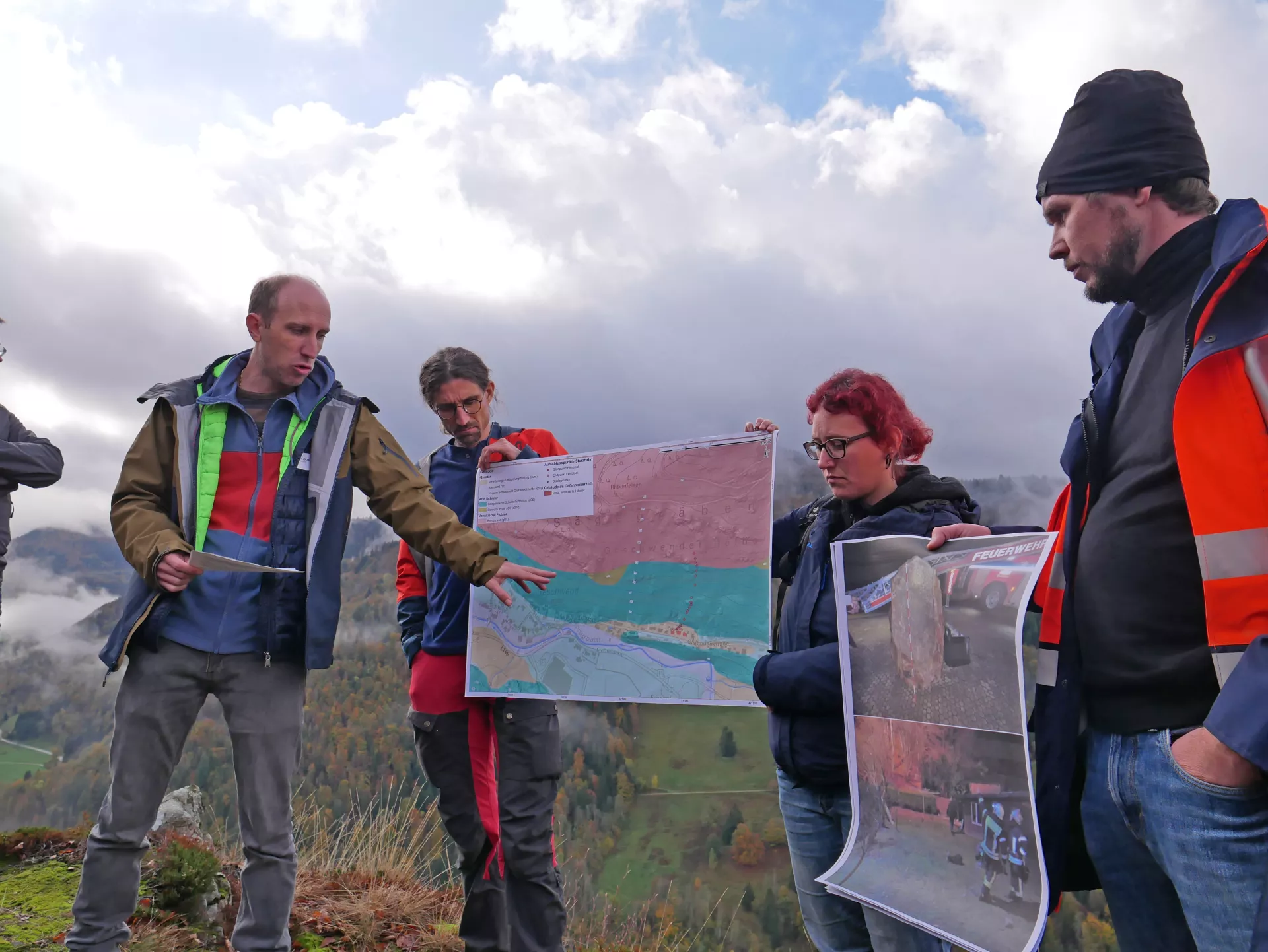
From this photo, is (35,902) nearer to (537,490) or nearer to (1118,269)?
(537,490)

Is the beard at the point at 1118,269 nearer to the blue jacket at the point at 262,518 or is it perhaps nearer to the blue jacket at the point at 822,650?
the blue jacket at the point at 822,650

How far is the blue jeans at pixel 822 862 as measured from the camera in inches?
91.0

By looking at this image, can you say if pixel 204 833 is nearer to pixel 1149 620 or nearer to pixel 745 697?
pixel 745 697

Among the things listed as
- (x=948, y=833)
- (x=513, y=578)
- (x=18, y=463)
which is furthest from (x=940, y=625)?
(x=18, y=463)

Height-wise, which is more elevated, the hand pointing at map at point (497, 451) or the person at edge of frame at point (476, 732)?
the hand pointing at map at point (497, 451)

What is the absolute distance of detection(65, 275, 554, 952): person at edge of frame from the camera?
2768 millimetres

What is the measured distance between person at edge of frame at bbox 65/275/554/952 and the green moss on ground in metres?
1.91

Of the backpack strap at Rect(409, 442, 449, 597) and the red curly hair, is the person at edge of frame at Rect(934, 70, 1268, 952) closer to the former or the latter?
the red curly hair

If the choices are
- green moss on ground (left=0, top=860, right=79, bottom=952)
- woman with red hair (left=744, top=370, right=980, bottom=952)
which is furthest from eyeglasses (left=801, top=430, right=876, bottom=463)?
green moss on ground (left=0, top=860, right=79, bottom=952)

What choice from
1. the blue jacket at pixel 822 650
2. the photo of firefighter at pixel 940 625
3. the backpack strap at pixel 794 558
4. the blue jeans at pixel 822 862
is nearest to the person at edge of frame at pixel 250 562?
the backpack strap at pixel 794 558

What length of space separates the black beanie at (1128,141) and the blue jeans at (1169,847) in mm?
1123

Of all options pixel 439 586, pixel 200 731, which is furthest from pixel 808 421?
pixel 200 731

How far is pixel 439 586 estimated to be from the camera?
12.7ft

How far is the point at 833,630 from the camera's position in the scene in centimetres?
234
